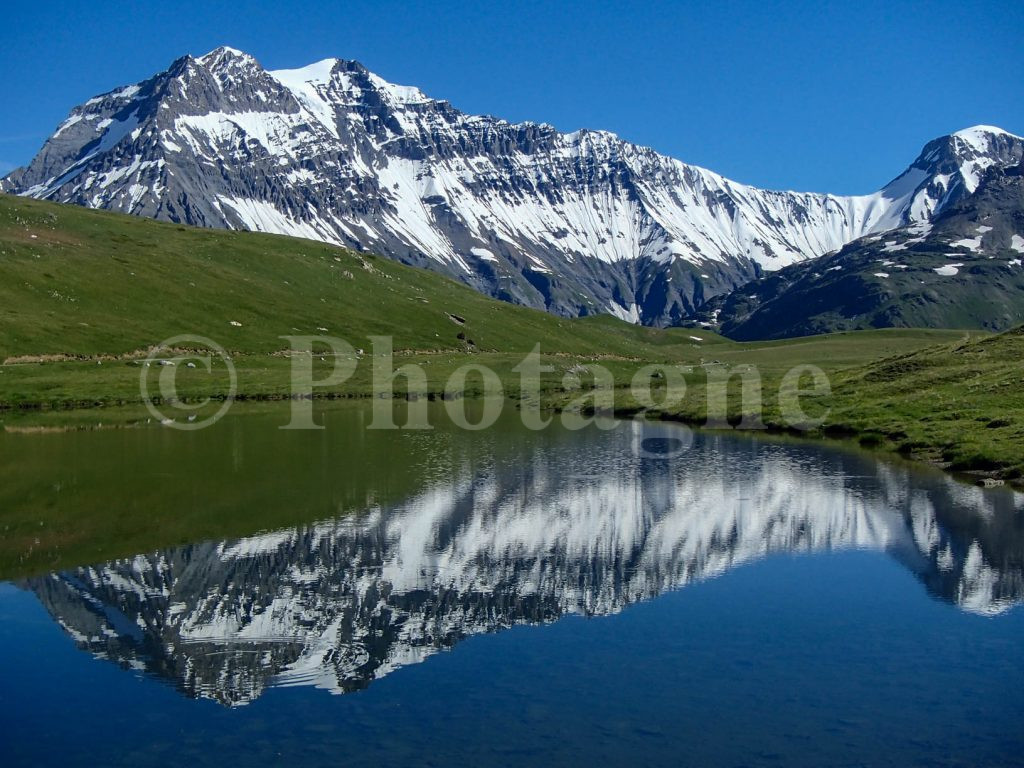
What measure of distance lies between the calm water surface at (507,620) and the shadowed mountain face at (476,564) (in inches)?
5.9

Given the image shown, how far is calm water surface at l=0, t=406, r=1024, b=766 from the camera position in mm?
20688

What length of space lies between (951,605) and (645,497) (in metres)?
19.8

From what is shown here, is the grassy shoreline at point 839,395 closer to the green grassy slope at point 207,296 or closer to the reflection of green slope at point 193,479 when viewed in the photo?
the green grassy slope at point 207,296

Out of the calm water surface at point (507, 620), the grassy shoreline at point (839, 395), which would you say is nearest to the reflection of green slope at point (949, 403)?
the grassy shoreline at point (839, 395)

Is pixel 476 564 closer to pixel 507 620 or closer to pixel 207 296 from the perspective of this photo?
pixel 507 620

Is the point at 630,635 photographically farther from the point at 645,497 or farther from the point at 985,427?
the point at 985,427

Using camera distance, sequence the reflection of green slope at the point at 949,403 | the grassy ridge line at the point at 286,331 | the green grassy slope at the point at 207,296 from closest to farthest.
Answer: the reflection of green slope at the point at 949,403
the grassy ridge line at the point at 286,331
the green grassy slope at the point at 207,296

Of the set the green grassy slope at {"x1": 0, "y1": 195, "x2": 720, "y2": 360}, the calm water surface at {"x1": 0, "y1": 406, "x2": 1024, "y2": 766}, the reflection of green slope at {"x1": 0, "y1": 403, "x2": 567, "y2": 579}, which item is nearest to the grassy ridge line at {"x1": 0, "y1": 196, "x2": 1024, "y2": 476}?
the green grassy slope at {"x1": 0, "y1": 195, "x2": 720, "y2": 360}

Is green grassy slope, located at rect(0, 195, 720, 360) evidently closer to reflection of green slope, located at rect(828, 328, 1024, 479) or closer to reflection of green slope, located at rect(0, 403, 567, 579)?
reflection of green slope, located at rect(0, 403, 567, 579)

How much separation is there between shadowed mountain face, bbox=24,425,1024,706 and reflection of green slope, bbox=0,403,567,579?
2581 mm

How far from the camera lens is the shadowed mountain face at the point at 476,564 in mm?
26219

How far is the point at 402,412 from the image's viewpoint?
95375 mm

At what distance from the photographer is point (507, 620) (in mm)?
28594

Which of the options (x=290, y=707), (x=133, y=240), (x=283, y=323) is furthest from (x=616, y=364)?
(x=290, y=707)
